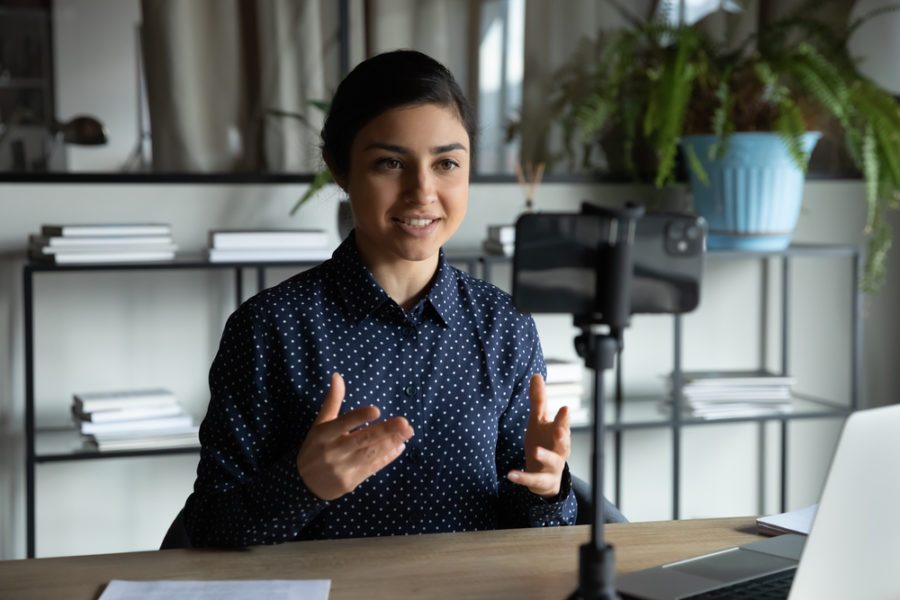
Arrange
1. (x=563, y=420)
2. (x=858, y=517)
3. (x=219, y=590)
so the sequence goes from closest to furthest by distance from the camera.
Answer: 1. (x=858, y=517)
2. (x=219, y=590)
3. (x=563, y=420)

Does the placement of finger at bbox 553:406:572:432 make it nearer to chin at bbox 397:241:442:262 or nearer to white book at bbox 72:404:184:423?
chin at bbox 397:241:442:262

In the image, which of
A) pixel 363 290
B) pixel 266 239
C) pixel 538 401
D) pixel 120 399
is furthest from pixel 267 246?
pixel 538 401

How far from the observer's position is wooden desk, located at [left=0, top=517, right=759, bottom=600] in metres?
1.20

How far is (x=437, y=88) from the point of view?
1593 mm

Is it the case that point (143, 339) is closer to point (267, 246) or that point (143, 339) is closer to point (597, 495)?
point (267, 246)

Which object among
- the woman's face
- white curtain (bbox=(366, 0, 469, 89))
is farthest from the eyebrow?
white curtain (bbox=(366, 0, 469, 89))

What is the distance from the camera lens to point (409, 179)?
1.54 meters

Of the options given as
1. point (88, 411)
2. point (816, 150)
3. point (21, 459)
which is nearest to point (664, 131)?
point (816, 150)

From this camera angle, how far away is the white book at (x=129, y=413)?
2.61 metres

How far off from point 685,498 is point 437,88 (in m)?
2.11

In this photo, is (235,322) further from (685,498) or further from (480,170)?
(685,498)

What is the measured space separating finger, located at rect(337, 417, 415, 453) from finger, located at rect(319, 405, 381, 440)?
12 millimetres

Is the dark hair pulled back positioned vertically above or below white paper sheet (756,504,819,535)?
above

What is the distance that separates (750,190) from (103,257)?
5.20 feet
